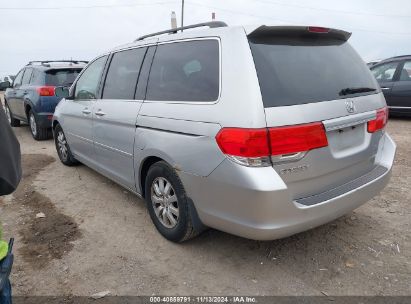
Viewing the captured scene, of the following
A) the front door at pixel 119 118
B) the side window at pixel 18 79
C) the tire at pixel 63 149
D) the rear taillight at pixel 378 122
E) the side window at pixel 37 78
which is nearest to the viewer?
the rear taillight at pixel 378 122

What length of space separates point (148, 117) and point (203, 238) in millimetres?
1232

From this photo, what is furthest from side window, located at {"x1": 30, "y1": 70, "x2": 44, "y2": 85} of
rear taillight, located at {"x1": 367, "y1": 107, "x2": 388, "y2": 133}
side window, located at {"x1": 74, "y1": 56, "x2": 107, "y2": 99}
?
rear taillight, located at {"x1": 367, "y1": 107, "x2": 388, "y2": 133}

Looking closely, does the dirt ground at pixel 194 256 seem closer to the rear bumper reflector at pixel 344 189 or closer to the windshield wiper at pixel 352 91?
the rear bumper reflector at pixel 344 189

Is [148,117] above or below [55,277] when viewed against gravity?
above

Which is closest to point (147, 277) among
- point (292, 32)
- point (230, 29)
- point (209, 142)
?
point (209, 142)

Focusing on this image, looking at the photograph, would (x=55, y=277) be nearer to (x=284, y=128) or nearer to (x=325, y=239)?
(x=284, y=128)

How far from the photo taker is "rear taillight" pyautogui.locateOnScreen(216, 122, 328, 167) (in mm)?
2402

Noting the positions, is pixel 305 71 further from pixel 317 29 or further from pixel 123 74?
pixel 123 74

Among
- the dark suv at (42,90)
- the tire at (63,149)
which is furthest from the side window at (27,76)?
the tire at (63,149)

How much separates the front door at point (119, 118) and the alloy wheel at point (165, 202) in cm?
42

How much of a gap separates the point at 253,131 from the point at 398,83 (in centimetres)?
830

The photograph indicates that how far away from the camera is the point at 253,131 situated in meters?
2.40

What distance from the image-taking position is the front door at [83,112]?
4535 mm

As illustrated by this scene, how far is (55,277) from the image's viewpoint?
9.54ft
